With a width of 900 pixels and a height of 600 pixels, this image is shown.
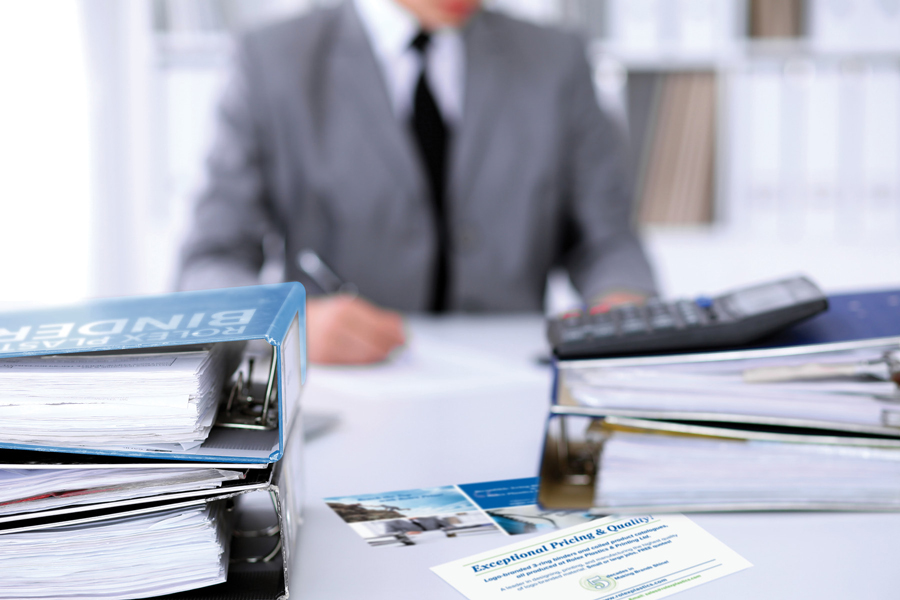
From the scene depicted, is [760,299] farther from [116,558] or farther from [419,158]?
[419,158]

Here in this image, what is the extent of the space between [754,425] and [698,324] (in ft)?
0.24

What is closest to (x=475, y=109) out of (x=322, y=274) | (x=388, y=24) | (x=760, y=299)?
(x=388, y=24)

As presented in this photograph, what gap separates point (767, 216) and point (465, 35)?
968mm

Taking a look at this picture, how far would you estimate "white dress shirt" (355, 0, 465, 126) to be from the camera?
1.41m

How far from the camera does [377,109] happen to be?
1.36 m

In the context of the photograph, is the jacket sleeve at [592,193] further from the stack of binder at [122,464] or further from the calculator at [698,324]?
the stack of binder at [122,464]

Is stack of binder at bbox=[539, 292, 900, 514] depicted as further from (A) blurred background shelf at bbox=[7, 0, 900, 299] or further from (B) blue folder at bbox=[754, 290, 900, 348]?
(A) blurred background shelf at bbox=[7, 0, 900, 299]

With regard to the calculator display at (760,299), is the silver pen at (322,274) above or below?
below

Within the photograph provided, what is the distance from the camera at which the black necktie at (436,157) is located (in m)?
1.41

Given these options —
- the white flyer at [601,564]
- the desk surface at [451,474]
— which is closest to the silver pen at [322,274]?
the desk surface at [451,474]

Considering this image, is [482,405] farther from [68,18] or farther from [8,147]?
[68,18]

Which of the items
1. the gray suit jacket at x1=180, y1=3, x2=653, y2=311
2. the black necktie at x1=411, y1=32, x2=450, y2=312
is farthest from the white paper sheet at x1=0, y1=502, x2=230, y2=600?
the black necktie at x1=411, y1=32, x2=450, y2=312

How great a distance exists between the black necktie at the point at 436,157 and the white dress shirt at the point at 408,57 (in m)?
0.02

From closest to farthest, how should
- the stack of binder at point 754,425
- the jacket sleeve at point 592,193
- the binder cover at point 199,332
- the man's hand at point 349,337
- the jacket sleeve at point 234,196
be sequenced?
the binder cover at point 199,332
the stack of binder at point 754,425
the man's hand at point 349,337
the jacket sleeve at point 234,196
the jacket sleeve at point 592,193
